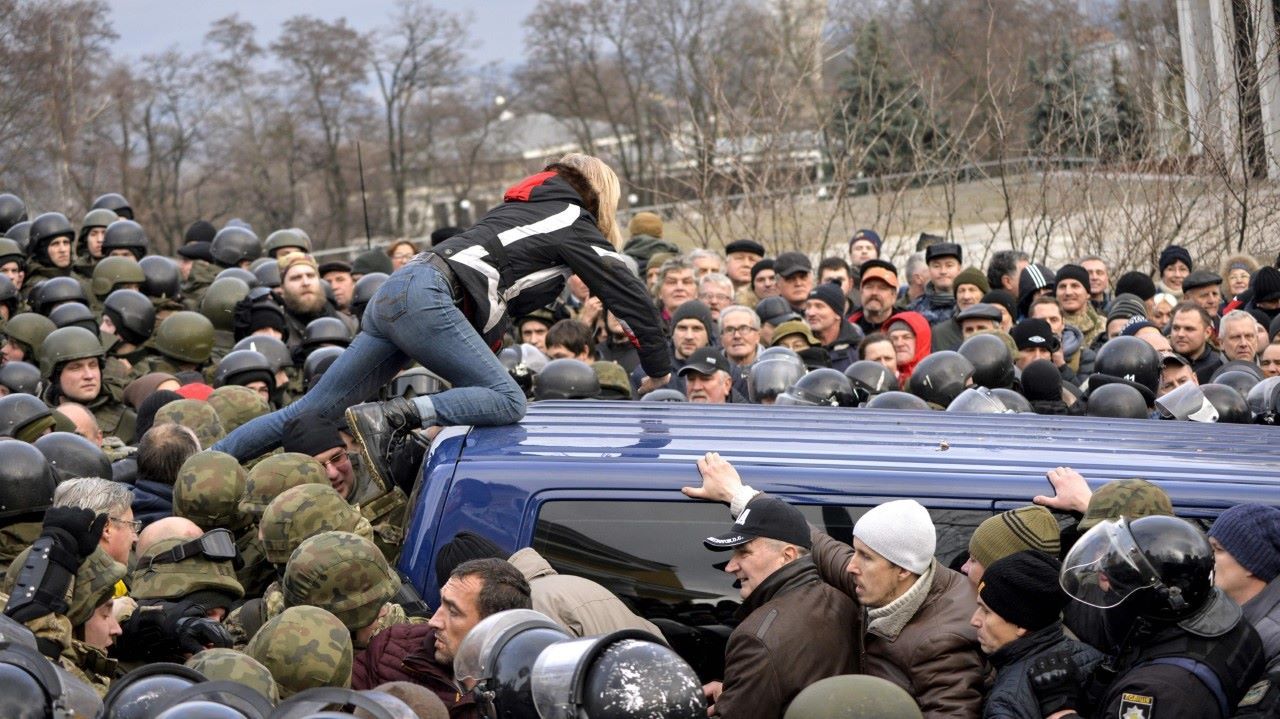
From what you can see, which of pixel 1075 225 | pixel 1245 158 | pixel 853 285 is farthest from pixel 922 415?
pixel 1075 225

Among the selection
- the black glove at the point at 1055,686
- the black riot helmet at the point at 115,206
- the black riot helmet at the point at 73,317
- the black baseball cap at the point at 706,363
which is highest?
the black riot helmet at the point at 115,206

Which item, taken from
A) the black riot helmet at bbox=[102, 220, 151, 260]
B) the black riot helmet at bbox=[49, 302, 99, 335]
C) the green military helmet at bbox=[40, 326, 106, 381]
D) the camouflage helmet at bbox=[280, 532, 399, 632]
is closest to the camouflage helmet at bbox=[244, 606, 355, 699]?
the camouflage helmet at bbox=[280, 532, 399, 632]

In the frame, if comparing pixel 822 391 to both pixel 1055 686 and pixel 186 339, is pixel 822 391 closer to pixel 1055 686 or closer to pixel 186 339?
pixel 1055 686

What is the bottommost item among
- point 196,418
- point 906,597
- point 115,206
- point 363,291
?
point 906,597

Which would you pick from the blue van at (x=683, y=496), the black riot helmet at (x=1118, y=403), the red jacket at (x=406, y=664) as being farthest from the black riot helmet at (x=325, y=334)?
the red jacket at (x=406, y=664)

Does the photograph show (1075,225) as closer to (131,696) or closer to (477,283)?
(477,283)

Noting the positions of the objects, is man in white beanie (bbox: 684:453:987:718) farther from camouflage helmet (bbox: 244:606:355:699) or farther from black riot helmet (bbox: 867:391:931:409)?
black riot helmet (bbox: 867:391:931:409)

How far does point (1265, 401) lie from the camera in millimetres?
8109

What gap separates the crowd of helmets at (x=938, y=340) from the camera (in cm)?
841

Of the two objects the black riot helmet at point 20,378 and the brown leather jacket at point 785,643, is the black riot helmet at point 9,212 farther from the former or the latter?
the brown leather jacket at point 785,643

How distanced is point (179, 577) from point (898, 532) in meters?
2.66

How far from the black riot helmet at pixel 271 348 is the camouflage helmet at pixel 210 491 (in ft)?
14.0

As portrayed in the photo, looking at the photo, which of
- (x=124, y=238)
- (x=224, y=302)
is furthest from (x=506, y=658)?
(x=124, y=238)

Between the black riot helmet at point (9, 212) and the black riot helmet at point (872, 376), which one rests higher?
the black riot helmet at point (9, 212)
